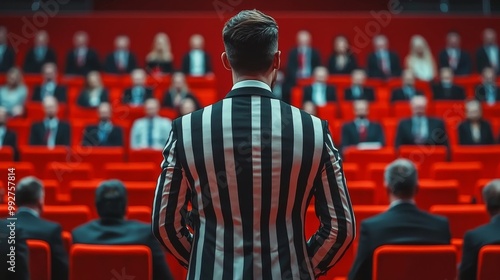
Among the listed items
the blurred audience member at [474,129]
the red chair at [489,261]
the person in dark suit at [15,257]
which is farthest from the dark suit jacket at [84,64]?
the red chair at [489,261]

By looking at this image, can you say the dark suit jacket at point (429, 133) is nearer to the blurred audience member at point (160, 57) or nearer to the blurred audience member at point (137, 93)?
the blurred audience member at point (137, 93)

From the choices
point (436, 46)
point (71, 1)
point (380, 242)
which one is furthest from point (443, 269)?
point (71, 1)

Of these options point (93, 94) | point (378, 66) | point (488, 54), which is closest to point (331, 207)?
point (93, 94)

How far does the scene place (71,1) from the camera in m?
11.7

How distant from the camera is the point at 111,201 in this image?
132 inches

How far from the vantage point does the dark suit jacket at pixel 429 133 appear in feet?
25.1

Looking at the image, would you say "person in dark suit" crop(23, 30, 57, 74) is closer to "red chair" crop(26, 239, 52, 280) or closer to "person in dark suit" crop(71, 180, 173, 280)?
"person in dark suit" crop(71, 180, 173, 280)

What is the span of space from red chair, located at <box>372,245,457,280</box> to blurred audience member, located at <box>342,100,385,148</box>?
4793 mm

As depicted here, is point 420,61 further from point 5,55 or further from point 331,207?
point 331,207

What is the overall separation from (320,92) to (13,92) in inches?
162

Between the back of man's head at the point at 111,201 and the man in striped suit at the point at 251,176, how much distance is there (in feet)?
5.10

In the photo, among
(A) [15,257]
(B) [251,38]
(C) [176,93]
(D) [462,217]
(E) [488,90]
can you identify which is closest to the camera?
(B) [251,38]

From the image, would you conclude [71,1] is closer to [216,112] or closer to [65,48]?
[65,48]

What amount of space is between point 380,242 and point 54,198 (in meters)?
2.78
